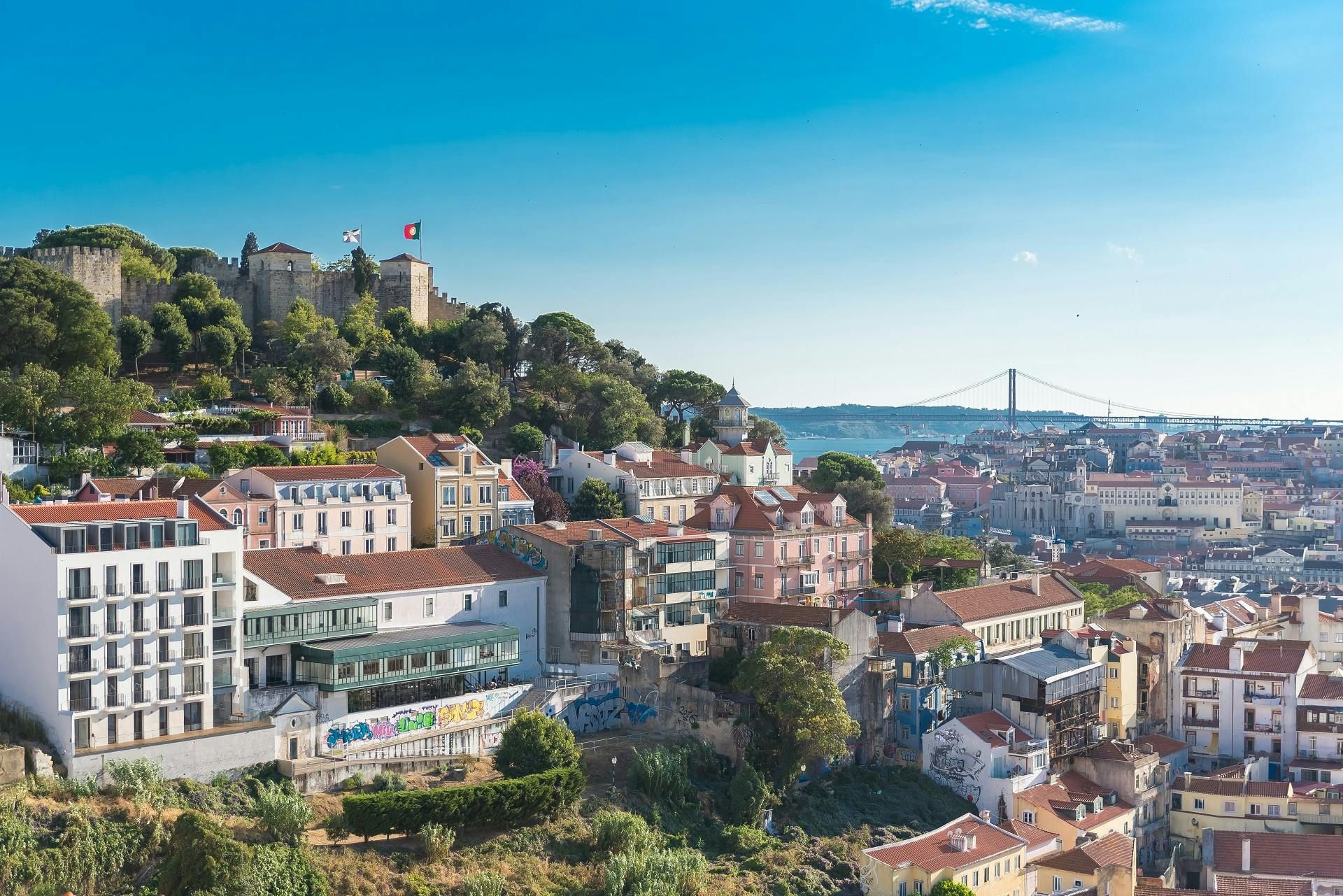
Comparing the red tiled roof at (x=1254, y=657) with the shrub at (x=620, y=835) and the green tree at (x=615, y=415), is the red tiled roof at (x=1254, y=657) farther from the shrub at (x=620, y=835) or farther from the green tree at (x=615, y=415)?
the shrub at (x=620, y=835)

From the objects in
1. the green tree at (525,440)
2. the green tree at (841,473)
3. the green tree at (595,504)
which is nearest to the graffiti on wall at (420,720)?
the green tree at (595,504)

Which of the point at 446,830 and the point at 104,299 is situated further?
the point at 104,299

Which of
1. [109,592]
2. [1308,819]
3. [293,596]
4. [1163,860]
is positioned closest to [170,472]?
[293,596]

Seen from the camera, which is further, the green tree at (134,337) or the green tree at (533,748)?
the green tree at (134,337)

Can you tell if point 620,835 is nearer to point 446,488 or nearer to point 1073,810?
point 1073,810

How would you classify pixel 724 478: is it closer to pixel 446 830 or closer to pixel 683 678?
pixel 683 678

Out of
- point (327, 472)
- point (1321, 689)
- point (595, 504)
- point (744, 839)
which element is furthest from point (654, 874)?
point (1321, 689)
